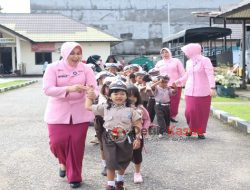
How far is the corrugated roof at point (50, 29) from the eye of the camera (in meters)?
39.1

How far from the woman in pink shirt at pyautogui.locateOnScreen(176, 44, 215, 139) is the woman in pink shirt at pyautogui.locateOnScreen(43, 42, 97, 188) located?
338 cm

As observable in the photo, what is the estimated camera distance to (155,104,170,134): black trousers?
27.9 ft

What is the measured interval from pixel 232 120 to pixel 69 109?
5485 mm

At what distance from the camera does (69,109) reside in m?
5.28

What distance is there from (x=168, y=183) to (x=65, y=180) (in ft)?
4.16

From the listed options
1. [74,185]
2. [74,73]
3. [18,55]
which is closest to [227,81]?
[74,73]

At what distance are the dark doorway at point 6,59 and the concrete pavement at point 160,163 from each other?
32521 mm

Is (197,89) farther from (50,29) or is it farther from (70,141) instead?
(50,29)

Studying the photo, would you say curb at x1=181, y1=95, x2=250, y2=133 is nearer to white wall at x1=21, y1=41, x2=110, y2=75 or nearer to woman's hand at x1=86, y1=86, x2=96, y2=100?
woman's hand at x1=86, y1=86, x2=96, y2=100

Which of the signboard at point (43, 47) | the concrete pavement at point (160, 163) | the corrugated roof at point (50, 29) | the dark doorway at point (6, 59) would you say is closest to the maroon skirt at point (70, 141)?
the concrete pavement at point (160, 163)

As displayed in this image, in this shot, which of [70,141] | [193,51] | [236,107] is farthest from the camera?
[236,107]

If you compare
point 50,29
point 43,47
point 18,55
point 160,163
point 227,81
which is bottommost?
point 160,163

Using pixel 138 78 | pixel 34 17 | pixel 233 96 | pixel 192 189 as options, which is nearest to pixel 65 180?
pixel 192 189

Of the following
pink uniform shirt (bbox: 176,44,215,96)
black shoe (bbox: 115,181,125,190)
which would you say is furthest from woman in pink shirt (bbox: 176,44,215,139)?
black shoe (bbox: 115,181,125,190)
